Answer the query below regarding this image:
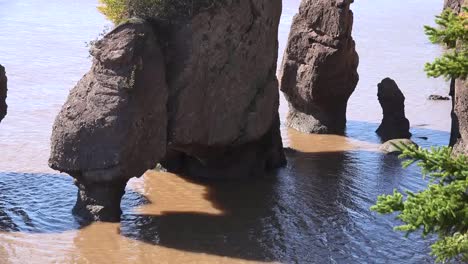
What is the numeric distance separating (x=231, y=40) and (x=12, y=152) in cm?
691

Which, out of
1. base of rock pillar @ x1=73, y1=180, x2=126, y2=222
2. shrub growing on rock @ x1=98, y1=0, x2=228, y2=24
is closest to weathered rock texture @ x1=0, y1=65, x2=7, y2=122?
shrub growing on rock @ x1=98, y1=0, x2=228, y2=24

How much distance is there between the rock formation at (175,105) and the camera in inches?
→ 660

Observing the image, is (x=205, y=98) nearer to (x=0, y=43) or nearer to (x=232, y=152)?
(x=232, y=152)

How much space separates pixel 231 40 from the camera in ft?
63.3

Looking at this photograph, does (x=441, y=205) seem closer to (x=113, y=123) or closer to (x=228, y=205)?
(x=113, y=123)

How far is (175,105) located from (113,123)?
1927 millimetres

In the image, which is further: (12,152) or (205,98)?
(12,152)

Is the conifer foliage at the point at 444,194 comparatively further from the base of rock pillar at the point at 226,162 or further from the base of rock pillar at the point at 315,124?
the base of rock pillar at the point at 315,124

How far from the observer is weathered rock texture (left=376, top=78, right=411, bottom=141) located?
84.8 ft

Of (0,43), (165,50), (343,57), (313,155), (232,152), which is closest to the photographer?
(165,50)

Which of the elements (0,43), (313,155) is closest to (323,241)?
(313,155)

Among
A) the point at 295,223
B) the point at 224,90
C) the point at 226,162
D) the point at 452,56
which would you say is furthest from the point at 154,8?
the point at 452,56

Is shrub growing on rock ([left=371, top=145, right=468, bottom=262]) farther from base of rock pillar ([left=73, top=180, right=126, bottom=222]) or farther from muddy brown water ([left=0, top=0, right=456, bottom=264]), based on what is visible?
base of rock pillar ([left=73, top=180, right=126, bottom=222])

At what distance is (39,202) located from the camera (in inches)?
720
